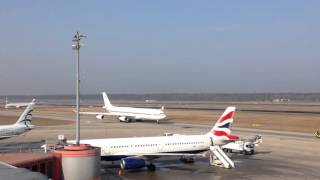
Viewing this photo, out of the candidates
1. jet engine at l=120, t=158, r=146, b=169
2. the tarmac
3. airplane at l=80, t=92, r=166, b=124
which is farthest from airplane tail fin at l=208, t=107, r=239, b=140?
→ airplane at l=80, t=92, r=166, b=124

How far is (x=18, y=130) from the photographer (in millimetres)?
65562

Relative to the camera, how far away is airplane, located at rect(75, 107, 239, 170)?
48.0 m

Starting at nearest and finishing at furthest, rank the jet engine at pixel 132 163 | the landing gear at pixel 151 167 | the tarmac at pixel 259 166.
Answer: the tarmac at pixel 259 166 → the jet engine at pixel 132 163 → the landing gear at pixel 151 167

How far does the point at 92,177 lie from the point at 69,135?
176 ft

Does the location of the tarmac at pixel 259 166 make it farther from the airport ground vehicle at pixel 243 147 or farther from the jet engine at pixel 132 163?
the airport ground vehicle at pixel 243 147

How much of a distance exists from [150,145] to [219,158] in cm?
763

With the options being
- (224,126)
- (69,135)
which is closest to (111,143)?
(224,126)

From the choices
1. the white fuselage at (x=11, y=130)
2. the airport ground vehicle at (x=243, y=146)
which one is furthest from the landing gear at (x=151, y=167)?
the white fuselage at (x=11, y=130)

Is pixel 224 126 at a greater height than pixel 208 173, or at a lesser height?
greater

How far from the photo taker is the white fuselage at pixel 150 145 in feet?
159

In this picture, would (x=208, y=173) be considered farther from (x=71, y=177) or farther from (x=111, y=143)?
(x=71, y=177)

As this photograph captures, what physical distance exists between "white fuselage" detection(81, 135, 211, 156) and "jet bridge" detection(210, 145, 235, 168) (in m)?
1.39

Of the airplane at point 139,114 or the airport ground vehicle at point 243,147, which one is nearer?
the airport ground vehicle at point 243,147

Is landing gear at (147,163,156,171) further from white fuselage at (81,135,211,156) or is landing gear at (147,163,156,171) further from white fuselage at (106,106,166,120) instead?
white fuselage at (106,106,166,120)
